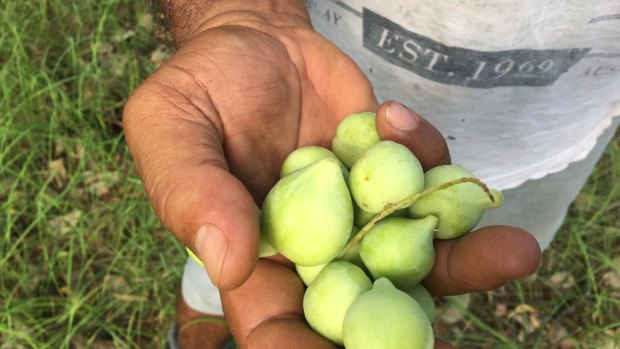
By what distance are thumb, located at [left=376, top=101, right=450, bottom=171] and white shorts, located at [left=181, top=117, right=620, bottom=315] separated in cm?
78

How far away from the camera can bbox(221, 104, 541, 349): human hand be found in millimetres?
1113

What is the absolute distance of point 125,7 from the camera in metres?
3.10

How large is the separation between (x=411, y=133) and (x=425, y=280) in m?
0.33

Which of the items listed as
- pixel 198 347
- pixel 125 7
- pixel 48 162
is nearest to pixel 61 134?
pixel 48 162

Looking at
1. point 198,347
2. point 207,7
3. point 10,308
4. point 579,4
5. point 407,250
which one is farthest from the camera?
point 198,347

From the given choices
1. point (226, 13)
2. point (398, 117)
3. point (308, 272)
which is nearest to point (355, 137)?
point (398, 117)

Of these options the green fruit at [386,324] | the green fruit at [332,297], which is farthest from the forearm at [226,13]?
the green fruit at [386,324]

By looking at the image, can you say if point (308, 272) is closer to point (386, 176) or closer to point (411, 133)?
point (386, 176)

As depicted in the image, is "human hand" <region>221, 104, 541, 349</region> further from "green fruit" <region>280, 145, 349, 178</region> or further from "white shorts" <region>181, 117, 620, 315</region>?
"white shorts" <region>181, 117, 620, 315</region>

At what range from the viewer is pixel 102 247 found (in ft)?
8.07

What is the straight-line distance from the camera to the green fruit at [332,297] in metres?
1.13

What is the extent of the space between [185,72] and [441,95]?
2.50 ft

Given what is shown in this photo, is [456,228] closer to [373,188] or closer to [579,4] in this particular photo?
[373,188]

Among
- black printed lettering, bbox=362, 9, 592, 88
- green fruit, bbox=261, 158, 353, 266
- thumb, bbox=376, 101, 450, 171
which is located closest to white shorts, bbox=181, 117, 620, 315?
black printed lettering, bbox=362, 9, 592, 88
